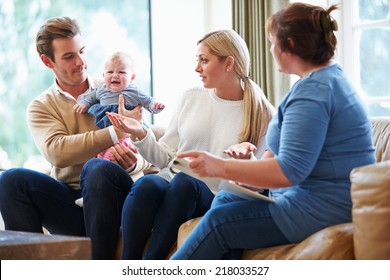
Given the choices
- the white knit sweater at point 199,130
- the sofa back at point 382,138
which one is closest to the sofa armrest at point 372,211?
the sofa back at point 382,138

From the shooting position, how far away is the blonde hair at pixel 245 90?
2.78m

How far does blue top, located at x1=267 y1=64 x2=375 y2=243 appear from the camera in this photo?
1915 mm

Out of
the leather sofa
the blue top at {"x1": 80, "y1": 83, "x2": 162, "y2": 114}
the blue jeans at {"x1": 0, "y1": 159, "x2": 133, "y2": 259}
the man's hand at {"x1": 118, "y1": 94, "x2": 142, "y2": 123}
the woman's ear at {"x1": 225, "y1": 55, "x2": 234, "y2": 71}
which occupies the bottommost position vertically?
the blue jeans at {"x1": 0, "y1": 159, "x2": 133, "y2": 259}

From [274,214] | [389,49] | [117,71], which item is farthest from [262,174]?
[389,49]

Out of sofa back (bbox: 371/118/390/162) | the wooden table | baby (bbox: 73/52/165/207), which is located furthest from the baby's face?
the wooden table

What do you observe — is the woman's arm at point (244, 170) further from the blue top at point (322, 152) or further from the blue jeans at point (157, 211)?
the blue jeans at point (157, 211)

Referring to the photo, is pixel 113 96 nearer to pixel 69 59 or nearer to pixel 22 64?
pixel 69 59

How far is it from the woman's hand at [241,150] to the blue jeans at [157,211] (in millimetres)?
235

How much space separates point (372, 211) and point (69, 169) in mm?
1654

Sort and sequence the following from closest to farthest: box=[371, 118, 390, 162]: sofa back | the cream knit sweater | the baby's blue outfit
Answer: box=[371, 118, 390, 162]: sofa back, the cream knit sweater, the baby's blue outfit

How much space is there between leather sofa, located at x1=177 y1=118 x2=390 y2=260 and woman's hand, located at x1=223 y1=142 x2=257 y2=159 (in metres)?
0.51

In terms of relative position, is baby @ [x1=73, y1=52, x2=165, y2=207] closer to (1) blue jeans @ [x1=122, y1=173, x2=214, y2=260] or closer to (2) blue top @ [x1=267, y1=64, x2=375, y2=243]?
(1) blue jeans @ [x1=122, y1=173, x2=214, y2=260]

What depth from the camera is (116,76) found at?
10.2ft

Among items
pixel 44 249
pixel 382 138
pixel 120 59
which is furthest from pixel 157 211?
pixel 44 249
